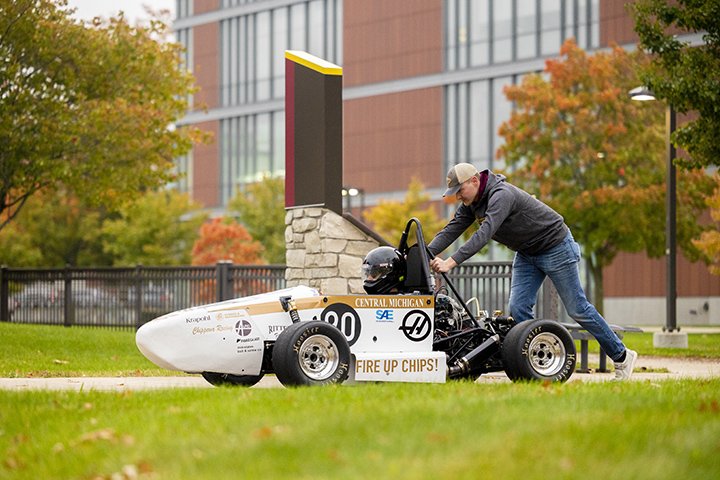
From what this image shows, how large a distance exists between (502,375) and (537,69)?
36.6 meters

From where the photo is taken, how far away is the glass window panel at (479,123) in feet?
167

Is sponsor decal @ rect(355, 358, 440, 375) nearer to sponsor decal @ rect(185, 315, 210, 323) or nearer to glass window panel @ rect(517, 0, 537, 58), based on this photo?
sponsor decal @ rect(185, 315, 210, 323)

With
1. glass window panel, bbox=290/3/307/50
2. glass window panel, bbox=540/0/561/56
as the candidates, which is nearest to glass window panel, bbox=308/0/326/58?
glass window panel, bbox=290/3/307/50

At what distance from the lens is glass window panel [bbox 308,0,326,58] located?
57625 mm

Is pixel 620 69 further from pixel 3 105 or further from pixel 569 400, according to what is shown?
pixel 569 400

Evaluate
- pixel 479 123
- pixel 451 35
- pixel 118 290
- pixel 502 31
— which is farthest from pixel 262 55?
pixel 118 290

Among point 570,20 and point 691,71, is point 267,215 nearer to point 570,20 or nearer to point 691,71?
point 570,20

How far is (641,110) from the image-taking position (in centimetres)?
3491

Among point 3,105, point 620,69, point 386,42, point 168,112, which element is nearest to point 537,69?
point 386,42

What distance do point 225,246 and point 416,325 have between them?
34820mm

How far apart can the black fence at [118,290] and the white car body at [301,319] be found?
12.6 m

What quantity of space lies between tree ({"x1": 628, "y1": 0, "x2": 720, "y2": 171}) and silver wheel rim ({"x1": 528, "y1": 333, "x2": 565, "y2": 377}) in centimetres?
824

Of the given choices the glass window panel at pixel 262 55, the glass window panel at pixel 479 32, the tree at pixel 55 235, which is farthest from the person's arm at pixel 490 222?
the glass window panel at pixel 262 55

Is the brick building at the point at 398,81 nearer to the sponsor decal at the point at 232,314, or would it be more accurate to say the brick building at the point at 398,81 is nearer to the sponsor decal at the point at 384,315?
the sponsor decal at the point at 384,315
